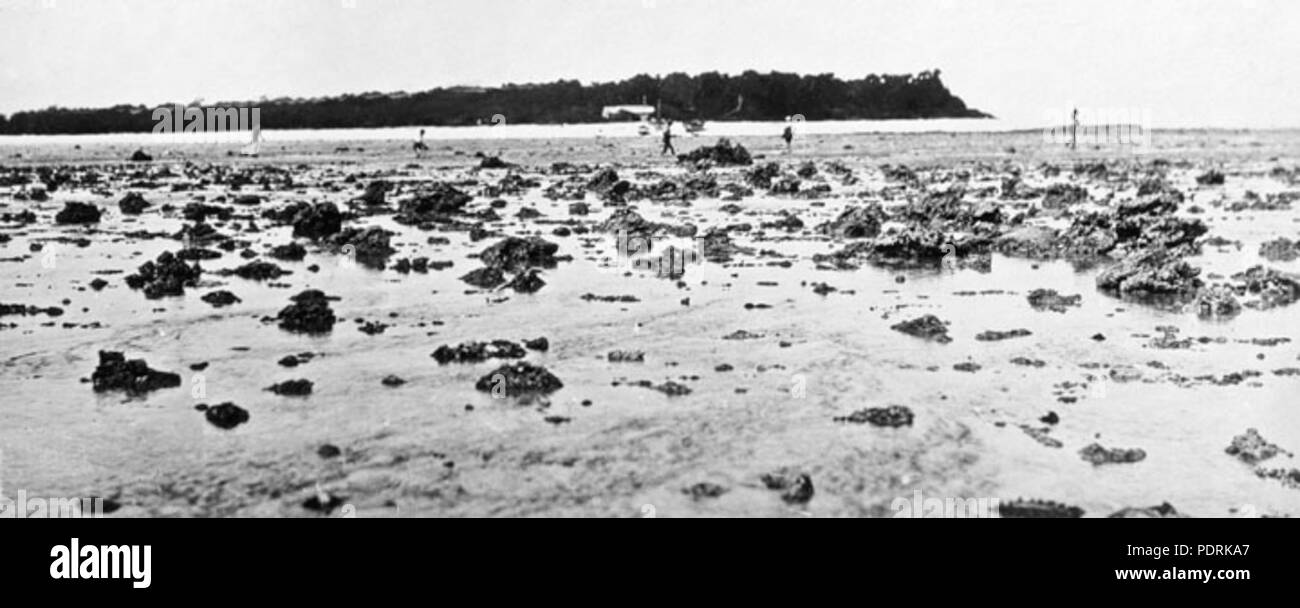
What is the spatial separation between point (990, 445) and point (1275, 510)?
2.16 meters

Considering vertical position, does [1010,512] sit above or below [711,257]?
below

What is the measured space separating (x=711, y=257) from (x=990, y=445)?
37.9ft

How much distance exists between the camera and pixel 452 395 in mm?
11000

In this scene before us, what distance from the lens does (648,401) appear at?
35.4ft

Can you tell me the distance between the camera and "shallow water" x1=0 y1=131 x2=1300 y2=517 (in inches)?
331

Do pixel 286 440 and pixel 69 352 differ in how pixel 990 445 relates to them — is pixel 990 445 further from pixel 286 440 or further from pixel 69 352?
pixel 69 352

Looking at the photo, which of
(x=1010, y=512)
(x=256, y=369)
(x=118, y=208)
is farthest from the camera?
(x=118, y=208)

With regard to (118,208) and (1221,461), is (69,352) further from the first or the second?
(118,208)

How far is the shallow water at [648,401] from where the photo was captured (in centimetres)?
841
